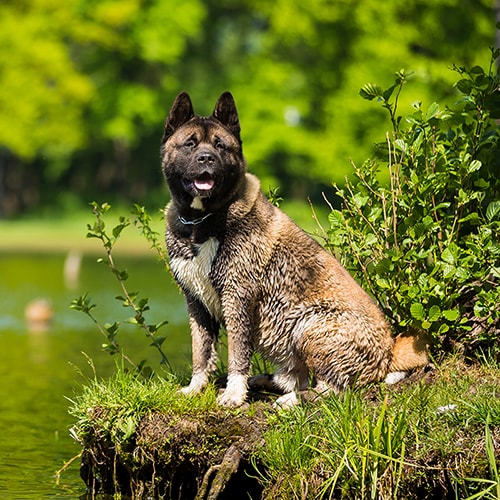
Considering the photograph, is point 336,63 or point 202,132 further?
point 336,63

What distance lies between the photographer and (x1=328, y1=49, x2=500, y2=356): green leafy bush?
8.26 m

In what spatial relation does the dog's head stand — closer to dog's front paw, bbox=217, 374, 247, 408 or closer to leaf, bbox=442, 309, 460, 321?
dog's front paw, bbox=217, 374, 247, 408

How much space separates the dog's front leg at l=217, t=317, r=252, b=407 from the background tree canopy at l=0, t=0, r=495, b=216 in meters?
22.6

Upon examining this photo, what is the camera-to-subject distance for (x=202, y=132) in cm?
796

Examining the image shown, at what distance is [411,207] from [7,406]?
18.3 feet

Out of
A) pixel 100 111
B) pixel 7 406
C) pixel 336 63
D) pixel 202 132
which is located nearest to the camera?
pixel 202 132

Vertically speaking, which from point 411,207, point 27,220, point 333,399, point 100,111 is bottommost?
point 333,399

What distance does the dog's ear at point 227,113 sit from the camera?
8102 millimetres

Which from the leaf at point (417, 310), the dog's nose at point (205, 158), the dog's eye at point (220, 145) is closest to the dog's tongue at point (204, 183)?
the dog's nose at point (205, 158)

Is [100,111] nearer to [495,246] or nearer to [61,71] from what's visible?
[61,71]

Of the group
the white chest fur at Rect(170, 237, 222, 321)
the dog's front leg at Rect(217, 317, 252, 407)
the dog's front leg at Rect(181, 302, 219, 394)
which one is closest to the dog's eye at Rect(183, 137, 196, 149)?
the white chest fur at Rect(170, 237, 222, 321)

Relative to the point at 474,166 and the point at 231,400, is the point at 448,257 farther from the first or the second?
the point at 231,400

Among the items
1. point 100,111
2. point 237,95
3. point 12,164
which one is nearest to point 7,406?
point 237,95

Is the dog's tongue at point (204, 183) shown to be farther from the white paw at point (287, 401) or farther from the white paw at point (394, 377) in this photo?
the white paw at point (394, 377)
